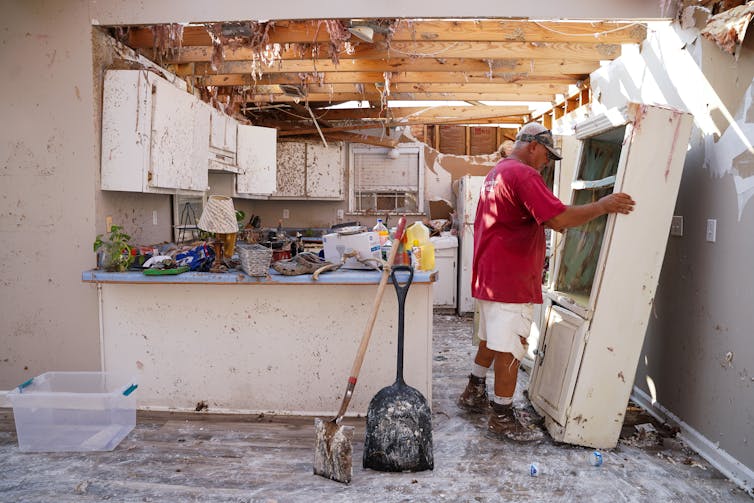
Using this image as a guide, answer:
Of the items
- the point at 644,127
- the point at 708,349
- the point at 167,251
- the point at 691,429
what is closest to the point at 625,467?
the point at 691,429

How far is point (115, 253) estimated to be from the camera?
3.16 metres

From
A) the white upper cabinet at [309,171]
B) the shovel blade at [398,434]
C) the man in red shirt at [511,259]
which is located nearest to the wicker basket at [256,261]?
the shovel blade at [398,434]

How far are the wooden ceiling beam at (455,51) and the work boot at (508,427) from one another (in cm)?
264

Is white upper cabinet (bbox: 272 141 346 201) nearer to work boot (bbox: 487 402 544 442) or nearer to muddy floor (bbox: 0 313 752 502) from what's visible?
muddy floor (bbox: 0 313 752 502)

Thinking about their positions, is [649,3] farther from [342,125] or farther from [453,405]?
[342,125]

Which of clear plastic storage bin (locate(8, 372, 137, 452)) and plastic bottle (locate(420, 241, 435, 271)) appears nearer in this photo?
clear plastic storage bin (locate(8, 372, 137, 452))

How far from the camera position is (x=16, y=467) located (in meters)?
2.60

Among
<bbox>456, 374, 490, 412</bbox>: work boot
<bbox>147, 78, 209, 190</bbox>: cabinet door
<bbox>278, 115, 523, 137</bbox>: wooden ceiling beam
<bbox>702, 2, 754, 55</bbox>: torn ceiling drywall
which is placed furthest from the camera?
<bbox>278, 115, 523, 137</bbox>: wooden ceiling beam

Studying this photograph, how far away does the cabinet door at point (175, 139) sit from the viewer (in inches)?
129

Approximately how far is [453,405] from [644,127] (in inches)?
80.8

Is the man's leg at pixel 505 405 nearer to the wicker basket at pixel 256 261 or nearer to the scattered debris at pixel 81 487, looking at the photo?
the wicker basket at pixel 256 261

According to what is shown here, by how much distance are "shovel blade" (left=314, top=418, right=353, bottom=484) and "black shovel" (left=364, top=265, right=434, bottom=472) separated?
0.15 m

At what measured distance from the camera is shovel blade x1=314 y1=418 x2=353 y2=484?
2.46 m

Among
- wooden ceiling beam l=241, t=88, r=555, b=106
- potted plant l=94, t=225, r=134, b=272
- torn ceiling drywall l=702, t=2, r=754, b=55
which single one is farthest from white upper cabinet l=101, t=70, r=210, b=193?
torn ceiling drywall l=702, t=2, r=754, b=55
